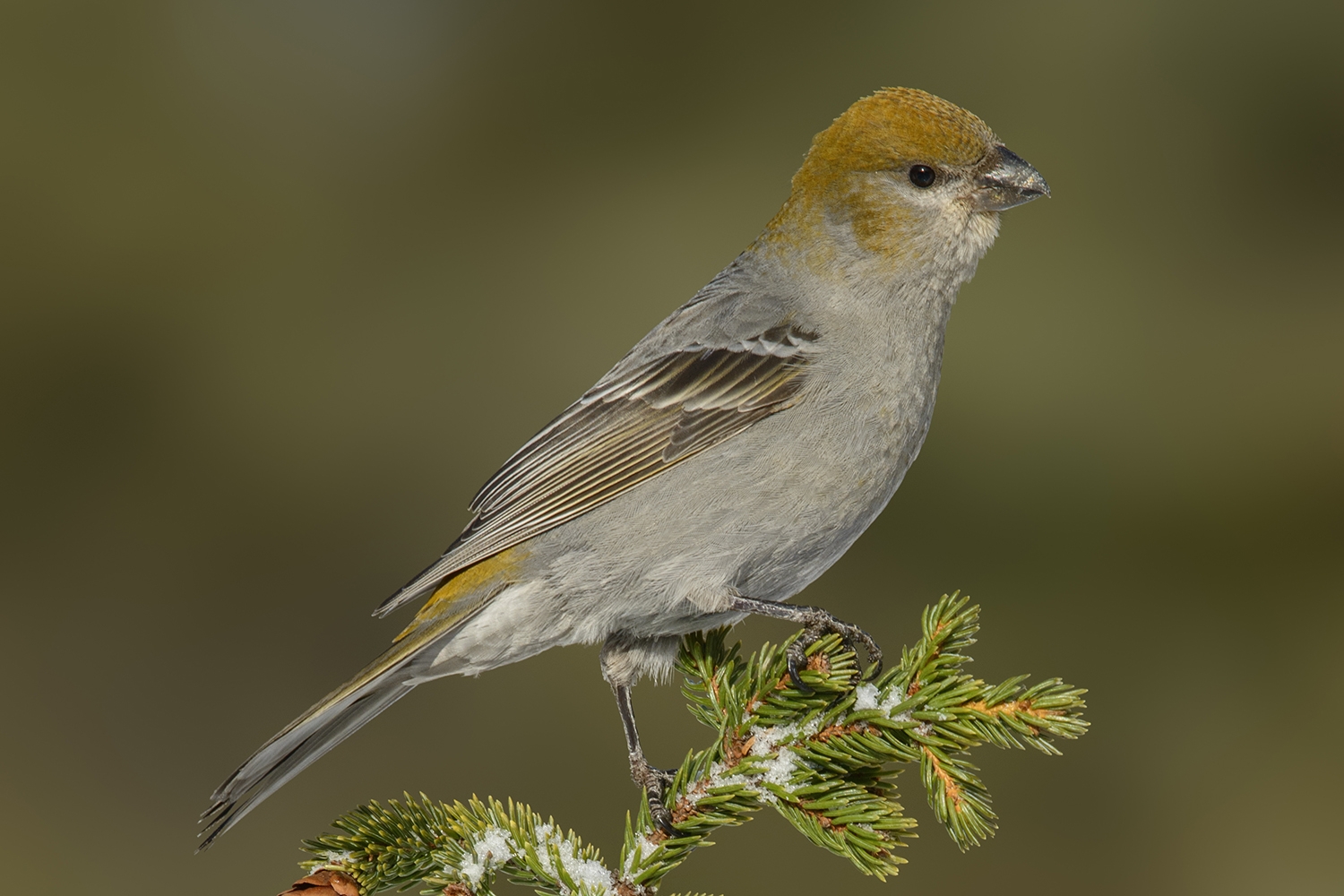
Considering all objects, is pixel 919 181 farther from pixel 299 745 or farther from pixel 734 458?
pixel 299 745

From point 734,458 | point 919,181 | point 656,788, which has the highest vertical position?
point 919,181

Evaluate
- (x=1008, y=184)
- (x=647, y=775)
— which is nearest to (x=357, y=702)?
(x=647, y=775)

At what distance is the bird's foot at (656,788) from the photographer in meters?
2.67

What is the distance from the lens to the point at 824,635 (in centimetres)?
293

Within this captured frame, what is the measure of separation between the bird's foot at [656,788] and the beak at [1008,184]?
1.84 meters

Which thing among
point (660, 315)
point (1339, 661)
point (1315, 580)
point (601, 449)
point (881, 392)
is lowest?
point (1339, 661)

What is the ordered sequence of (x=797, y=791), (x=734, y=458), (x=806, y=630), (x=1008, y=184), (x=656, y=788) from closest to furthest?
1. (x=797, y=791)
2. (x=806, y=630)
3. (x=656, y=788)
4. (x=734, y=458)
5. (x=1008, y=184)

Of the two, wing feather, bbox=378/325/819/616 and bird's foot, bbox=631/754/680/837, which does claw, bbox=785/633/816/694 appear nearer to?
bird's foot, bbox=631/754/680/837

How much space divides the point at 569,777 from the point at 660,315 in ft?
6.65

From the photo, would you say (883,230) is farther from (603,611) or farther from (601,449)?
(603,611)

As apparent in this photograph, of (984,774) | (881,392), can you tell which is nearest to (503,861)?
(881,392)

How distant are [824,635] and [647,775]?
0.63 metres

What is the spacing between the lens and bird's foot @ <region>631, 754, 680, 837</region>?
2670 mm

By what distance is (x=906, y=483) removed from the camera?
15.5 ft
